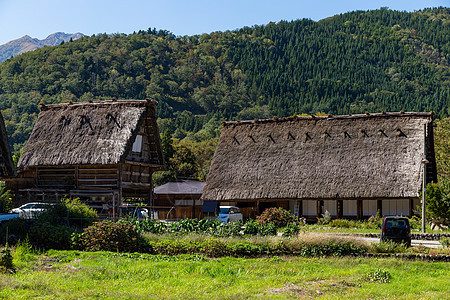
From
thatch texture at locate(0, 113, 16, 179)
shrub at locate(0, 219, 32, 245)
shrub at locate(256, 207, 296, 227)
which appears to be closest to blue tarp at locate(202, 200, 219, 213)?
shrub at locate(256, 207, 296, 227)

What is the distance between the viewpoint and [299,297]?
1448cm

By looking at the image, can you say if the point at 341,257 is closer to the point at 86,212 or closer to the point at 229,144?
the point at 86,212

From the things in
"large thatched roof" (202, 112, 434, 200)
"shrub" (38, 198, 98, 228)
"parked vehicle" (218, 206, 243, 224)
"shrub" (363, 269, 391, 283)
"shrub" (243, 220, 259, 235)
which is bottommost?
"parked vehicle" (218, 206, 243, 224)

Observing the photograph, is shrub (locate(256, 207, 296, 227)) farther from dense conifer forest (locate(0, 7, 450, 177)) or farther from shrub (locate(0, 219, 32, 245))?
dense conifer forest (locate(0, 7, 450, 177))

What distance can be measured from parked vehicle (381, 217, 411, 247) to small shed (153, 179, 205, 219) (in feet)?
102

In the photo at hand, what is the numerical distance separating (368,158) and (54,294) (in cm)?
3171

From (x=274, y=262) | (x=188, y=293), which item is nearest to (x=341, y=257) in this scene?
(x=274, y=262)

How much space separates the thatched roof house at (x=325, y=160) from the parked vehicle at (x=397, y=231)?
1559cm

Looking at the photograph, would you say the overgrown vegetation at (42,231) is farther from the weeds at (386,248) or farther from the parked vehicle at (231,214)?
the parked vehicle at (231,214)

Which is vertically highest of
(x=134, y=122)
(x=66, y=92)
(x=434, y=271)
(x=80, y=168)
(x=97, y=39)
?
(x=97, y=39)

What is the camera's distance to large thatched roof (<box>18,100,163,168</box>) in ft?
129

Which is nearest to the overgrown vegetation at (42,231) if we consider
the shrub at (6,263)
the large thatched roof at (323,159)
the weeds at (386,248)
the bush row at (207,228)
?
the bush row at (207,228)

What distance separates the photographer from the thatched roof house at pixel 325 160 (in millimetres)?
40312

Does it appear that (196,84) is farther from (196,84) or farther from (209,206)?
(209,206)
